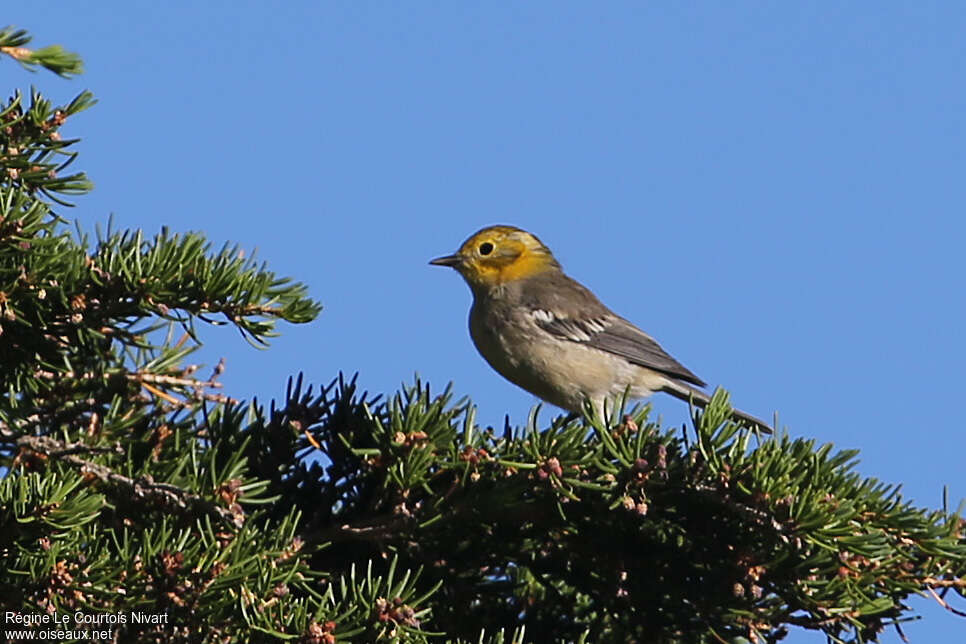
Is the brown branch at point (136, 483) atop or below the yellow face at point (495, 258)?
below

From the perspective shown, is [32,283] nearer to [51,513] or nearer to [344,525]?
[51,513]

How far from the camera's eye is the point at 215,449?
325 cm

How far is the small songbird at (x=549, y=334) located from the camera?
7.77 meters

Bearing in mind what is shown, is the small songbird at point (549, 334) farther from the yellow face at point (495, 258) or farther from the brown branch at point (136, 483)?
the brown branch at point (136, 483)

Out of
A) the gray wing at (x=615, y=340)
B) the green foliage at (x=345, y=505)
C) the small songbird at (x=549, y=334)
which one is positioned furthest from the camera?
the gray wing at (x=615, y=340)

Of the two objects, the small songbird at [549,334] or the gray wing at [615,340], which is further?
the gray wing at [615,340]

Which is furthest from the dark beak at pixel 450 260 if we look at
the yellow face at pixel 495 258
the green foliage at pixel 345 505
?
the green foliage at pixel 345 505

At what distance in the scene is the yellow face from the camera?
352 inches

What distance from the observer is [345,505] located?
3693mm

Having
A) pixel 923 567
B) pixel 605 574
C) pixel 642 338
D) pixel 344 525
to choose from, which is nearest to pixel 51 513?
pixel 344 525

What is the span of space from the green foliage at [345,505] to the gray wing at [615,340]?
443cm

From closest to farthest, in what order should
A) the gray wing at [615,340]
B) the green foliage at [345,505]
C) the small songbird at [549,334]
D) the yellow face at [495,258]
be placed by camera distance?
1. the green foliage at [345,505]
2. the small songbird at [549,334]
3. the gray wing at [615,340]
4. the yellow face at [495,258]

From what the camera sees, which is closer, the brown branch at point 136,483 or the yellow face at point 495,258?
the brown branch at point 136,483

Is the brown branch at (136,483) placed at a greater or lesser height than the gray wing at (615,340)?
lesser
